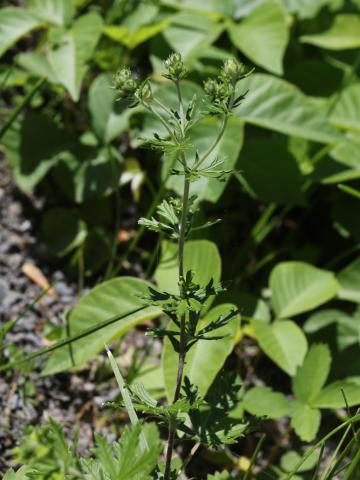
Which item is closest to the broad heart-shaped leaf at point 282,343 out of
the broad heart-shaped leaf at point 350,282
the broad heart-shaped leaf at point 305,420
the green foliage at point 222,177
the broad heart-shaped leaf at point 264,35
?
the green foliage at point 222,177

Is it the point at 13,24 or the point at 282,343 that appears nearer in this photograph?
the point at 282,343

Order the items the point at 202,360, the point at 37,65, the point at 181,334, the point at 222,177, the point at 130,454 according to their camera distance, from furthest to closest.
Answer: the point at 37,65, the point at 222,177, the point at 202,360, the point at 181,334, the point at 130,454

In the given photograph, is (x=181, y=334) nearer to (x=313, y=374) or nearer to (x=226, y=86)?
(x=226, y=86)

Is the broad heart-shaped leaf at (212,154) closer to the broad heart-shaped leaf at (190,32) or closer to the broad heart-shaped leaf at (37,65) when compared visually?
the broad heart-shaped leaf at (190,32)

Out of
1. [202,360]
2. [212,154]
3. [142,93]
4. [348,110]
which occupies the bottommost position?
[202,360]

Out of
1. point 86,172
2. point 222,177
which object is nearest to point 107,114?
point 86,172

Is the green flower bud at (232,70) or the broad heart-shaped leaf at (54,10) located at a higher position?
the green flower bud at (232,70)

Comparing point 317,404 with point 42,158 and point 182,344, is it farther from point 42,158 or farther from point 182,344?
point 42,158
